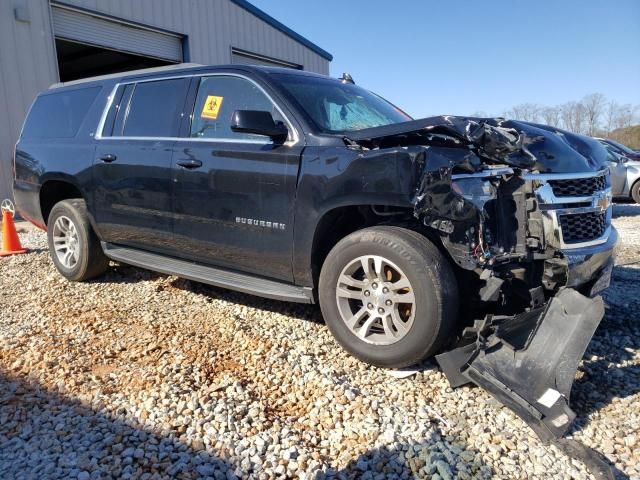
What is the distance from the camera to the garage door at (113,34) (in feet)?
33.1

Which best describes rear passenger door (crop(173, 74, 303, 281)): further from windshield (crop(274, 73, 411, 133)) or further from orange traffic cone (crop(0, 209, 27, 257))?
orange traffic cone (crop(0, 209, 27, 257))

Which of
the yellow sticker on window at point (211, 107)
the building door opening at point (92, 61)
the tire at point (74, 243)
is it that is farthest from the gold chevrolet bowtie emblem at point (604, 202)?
the building door opening at point (92, 61)

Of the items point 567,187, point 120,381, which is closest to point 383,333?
point 567,187

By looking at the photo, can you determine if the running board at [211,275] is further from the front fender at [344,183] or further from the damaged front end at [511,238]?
the damaged front end at [511,238]

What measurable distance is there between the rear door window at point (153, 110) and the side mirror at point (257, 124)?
1011mm

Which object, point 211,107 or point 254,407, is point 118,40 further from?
point 254,407

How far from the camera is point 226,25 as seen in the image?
43.9 feet

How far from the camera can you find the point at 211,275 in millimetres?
3855

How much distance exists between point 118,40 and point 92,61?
5839mm

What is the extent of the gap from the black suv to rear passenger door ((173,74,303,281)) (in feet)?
0.04

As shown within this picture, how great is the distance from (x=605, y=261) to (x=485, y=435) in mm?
1526

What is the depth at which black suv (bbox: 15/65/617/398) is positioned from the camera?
9.28 ft

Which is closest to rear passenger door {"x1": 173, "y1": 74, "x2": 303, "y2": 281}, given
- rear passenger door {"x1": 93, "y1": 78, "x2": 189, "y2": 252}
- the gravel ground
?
rear passenger door {"x1": 93, "y1": 78, "x2": 189, "y2": 252}

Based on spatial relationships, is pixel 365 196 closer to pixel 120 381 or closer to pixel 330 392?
pixel 330 392
